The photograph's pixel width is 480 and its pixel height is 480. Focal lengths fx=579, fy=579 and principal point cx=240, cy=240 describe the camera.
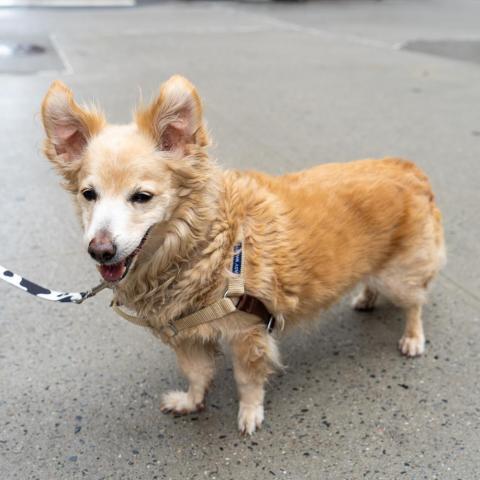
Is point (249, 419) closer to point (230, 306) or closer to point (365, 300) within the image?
point (230, 306)

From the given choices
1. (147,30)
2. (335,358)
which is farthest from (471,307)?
(147,30)

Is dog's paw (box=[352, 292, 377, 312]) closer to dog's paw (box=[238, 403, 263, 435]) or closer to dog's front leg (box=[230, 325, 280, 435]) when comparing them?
dog's front leg (box=[230, 325, 280, 435])

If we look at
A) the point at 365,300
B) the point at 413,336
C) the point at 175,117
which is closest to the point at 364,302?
the point at 365,300

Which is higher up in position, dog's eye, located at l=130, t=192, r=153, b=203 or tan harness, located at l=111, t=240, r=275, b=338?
dog's eye, located at l=130, t=192, r=153, b=203

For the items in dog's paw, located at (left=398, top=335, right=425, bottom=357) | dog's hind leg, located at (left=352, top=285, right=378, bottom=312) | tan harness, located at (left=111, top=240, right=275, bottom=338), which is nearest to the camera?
tan harness, located at (left=111, top=240, right=275, bottom=338)

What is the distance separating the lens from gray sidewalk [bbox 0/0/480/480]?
2.56 meters

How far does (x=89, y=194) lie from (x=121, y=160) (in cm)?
19

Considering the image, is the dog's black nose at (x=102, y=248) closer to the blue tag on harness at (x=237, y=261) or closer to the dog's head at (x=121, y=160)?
the dog's head at (x=121, y=160)

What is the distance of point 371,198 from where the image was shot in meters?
2.85

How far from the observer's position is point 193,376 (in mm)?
2768

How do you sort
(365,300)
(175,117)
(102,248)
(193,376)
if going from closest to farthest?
1. (102,248)
2. (175,117)
3. (193,376)
4. (365,300)

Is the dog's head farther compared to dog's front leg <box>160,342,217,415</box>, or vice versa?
dog's front leg <box>160,342,217,415</box>

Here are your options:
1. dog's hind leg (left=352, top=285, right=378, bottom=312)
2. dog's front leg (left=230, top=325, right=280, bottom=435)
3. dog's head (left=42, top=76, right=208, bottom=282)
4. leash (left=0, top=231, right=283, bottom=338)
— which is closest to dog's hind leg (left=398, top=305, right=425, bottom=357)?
dog's hind leg (left=352, top=285, right=378, bottom=312)

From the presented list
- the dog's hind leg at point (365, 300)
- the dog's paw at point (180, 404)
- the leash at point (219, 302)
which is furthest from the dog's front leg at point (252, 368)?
the dog's hind leg at point (365, 300)
